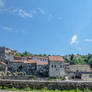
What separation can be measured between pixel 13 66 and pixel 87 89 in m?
47.4

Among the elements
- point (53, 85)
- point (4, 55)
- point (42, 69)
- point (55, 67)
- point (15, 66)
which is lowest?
point (42, 69)

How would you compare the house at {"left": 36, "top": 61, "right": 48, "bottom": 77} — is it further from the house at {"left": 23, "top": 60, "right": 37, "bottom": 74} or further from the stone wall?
the stone wall

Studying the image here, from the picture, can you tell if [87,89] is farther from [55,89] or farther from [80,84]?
[55,89]

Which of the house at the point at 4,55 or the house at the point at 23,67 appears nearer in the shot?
the house at the point at 23,67

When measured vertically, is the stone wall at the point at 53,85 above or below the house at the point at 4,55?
below

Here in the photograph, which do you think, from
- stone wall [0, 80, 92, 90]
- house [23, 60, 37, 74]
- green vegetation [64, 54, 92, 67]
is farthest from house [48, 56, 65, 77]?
green vegetation [64, 54, 92, 67]

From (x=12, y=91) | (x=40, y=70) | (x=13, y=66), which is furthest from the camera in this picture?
(x=13, y=66)

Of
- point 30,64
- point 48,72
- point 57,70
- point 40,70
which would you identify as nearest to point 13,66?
point 30,64

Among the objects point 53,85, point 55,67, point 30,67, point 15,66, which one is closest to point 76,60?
point 55,67

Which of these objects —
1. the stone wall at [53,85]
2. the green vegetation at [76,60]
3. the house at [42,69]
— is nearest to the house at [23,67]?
the house at [42,69]

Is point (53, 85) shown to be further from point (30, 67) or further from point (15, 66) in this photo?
point (15, 66)

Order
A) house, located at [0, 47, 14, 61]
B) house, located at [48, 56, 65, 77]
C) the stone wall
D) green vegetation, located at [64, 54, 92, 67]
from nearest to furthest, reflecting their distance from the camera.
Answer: the stone wall < house, located at [48, 56, 65, 77] < house, located at [0, 47, 14, 61] < green vegetation, located at [64, 54, 92, 67]

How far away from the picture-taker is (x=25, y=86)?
8.60 m

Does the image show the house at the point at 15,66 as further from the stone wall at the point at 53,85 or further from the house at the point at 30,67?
the stone wall at the point at 53,85
